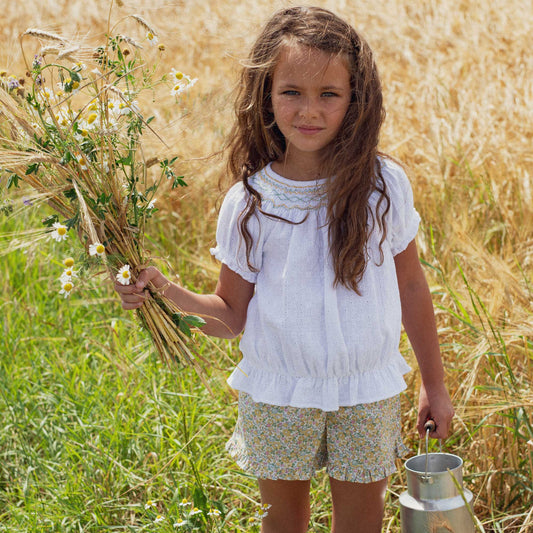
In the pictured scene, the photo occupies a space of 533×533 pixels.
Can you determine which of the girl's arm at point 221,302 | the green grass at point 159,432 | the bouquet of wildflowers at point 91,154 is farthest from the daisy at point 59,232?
the green grass at point 159,432

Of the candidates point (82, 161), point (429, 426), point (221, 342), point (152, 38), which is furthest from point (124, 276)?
point (221, 342)

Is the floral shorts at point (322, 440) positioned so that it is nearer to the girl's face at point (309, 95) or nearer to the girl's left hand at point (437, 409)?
the girl's left hand at point (437, 409)

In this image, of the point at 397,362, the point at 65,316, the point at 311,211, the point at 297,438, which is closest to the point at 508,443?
the point at 397,362

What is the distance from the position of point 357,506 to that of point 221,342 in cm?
135

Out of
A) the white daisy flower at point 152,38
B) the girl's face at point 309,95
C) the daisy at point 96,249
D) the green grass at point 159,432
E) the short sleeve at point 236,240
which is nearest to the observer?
the daisy at point 96,249

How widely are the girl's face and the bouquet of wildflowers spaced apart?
21 centimetres

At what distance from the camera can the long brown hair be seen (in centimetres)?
160

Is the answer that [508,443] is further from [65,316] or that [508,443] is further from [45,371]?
[65,316]

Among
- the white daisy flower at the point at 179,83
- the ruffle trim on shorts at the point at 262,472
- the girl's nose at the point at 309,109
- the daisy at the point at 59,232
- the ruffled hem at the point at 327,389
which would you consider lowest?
the ruffle trim on shorts at the point at 262,472

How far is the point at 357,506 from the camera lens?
172cm

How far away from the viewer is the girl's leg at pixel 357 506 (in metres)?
1.71

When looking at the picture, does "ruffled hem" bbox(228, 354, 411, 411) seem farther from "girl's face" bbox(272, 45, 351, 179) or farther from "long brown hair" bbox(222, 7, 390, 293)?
"girl's face" bbox(272, 45, 351, 179)

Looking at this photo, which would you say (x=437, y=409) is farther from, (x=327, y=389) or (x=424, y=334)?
(x=327, y=389)

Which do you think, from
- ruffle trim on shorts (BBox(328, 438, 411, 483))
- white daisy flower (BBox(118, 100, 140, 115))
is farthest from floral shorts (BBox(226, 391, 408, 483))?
white daisy flower (BBox(118, 100, 140, 115))
